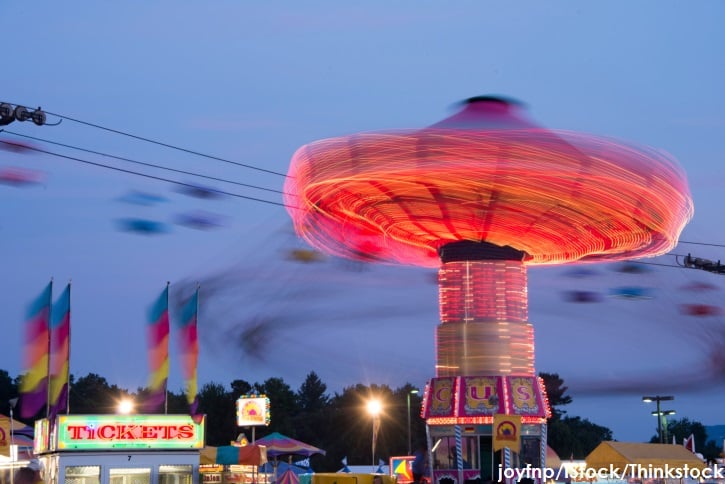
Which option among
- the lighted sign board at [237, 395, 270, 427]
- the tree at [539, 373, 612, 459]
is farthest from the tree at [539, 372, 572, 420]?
the lighted sign board at [237, 395, 270, 427]

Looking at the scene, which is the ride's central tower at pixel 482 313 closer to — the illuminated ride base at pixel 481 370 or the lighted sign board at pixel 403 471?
the illuminated ride base at pixel 481 370

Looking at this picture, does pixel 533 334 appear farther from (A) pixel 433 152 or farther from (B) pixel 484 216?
(A) pixel 433 152

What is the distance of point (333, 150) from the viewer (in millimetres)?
41844

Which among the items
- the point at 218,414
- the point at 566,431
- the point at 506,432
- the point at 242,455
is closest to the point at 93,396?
the point at 218,414

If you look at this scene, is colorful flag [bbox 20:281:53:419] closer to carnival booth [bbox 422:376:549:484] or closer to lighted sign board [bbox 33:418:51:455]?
lighted sign board [bbox 33:418:51:455]

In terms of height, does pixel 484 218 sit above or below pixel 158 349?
above

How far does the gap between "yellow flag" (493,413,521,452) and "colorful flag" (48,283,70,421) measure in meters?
15.1

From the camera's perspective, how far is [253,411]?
68.0m

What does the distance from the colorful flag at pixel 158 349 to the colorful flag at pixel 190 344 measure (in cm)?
60

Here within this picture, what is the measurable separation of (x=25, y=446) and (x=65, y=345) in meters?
11.1

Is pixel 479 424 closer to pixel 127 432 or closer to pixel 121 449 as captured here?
pixel 127 432

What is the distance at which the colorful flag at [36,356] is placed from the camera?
133ft

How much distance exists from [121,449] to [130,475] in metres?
0.95

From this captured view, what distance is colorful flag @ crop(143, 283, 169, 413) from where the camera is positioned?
142 ft
